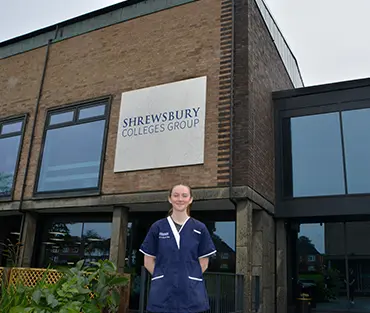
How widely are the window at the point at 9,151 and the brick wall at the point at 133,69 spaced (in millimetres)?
362

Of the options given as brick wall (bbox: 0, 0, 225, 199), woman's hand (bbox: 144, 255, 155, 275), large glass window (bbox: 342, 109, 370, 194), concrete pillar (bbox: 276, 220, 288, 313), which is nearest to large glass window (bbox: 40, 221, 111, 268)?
brick wall (bbox: 0, 0, 225, 199)

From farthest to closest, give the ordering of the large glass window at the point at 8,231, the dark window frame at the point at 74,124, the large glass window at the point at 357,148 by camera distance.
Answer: the large glass window at the point at 8,231
the dark window frame at the point at 74,124
the large glass window at the point at 357,148

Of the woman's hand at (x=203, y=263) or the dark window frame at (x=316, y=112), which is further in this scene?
the dark window frame at (x=316, y=112)

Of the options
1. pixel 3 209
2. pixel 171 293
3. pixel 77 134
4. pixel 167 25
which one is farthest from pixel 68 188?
pixel 171 293

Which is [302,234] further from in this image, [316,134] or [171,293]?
[171,293]

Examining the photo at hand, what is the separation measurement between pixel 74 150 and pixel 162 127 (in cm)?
277

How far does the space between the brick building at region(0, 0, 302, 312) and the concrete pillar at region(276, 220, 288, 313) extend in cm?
19

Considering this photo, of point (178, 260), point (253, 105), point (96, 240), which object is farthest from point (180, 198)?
point (96, 240)

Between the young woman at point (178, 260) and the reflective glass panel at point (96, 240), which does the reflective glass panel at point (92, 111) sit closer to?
the reflective glass panel at point (96, 240)

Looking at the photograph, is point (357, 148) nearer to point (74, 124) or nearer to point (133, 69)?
point (133, 69)

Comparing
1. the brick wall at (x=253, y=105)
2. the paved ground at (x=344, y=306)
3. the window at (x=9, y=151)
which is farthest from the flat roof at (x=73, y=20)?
the paved ground at (x=344, y=306)

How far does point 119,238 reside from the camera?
923 cm

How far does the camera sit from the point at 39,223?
12.1 meters

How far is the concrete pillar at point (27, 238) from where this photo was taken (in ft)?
34.2
